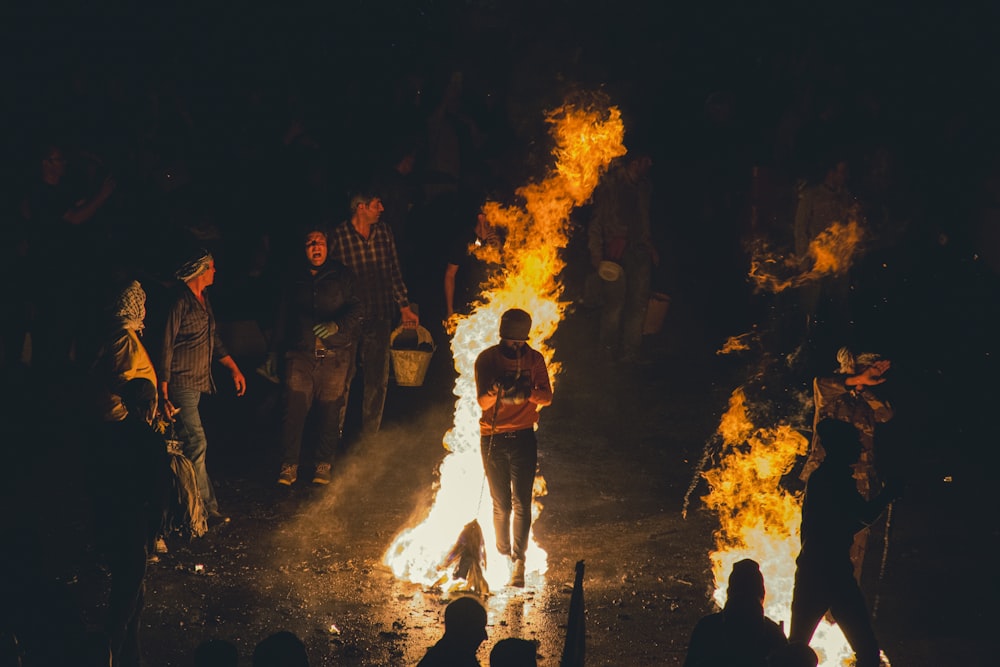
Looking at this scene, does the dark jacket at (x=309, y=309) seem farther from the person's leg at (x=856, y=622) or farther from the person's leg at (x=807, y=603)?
the person's leg at (x=856, y=622)

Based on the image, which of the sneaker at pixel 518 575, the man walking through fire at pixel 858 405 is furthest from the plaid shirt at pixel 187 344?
the man walking through fire at pixel 858 405

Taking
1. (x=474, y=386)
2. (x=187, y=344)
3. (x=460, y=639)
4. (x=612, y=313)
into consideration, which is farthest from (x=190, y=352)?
(x=612, y=313)

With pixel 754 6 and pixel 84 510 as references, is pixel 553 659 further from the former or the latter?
pixel 754 6

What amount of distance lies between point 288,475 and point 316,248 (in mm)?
2207

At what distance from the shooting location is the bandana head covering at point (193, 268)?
8.27 metres

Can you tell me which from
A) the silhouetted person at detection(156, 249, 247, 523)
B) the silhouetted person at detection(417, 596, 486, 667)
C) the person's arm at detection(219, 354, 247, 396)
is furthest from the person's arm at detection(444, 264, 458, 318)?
the silhouetted person at detection(417, 596, 486, 667)

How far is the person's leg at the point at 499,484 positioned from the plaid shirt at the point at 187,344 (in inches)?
105

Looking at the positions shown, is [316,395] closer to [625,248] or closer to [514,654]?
[625,248]

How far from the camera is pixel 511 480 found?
7723 mm

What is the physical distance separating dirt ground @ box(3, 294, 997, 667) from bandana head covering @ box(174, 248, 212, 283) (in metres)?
2.21

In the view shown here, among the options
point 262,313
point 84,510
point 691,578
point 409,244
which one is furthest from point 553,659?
point 409,244

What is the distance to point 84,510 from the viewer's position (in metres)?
8.73

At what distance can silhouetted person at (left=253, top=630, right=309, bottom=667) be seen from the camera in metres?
4.03

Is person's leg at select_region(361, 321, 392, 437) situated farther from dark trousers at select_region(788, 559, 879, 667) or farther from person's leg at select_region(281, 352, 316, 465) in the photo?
dark trousers at select_region(788, 559, 879, 667)
